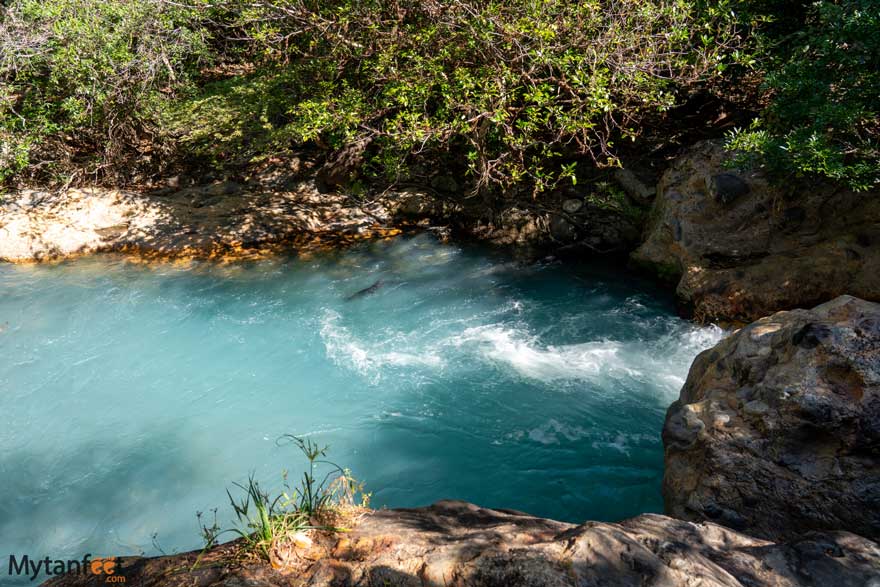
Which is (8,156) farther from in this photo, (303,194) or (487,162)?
(487,162)

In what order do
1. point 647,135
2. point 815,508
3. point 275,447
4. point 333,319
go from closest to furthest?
point 815,508
point 275,447
point 333,319
point 647,135

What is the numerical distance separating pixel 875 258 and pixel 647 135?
13.6 feet

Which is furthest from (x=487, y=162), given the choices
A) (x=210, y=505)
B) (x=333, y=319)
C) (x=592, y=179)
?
(x=210, y=505)

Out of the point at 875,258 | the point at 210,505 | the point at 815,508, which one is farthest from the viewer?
the point at 875,258

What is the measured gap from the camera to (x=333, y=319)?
7.75 metres

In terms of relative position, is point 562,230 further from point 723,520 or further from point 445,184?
point 723,520

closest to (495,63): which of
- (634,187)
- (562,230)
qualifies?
(562,230)

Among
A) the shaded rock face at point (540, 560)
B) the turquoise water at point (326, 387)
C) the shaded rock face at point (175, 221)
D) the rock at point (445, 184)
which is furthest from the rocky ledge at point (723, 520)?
the shaded rock face at point (175, 221)

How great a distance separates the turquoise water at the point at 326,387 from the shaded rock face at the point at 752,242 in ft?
1.70

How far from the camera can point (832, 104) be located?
551 cm

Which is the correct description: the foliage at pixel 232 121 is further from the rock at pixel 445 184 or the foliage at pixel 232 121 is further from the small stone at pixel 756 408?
the small stone at pixel 756 408

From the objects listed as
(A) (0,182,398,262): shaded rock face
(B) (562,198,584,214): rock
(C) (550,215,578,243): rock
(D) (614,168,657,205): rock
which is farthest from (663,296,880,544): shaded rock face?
(A) (0,182,398,262): shaded rock face

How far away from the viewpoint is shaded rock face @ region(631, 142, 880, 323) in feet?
21.0

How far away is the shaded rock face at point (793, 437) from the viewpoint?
3455mm
